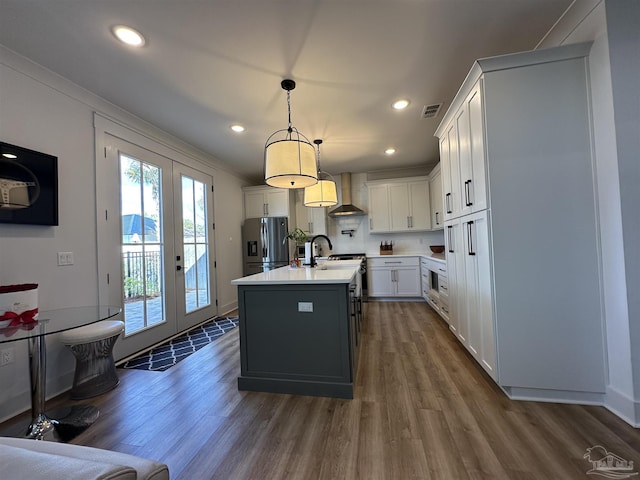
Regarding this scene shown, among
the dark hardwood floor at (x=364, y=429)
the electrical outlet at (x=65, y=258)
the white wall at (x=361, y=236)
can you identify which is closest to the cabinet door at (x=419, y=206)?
the white wall at (x=361, y=236)

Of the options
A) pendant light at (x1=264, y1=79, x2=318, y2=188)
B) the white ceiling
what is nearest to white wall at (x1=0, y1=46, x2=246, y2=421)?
the white ceiling

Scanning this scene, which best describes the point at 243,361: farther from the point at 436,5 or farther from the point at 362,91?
the point at 436,5

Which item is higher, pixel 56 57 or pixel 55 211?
pixel 56 57

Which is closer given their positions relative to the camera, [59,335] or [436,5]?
[436,5]

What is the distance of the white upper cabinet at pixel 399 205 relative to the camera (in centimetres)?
510

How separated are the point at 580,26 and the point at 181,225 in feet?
13.9

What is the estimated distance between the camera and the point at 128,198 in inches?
115

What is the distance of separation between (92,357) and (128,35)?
2444 mm

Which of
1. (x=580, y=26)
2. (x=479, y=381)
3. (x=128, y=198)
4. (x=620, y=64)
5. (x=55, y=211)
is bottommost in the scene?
(x=479, y=381)

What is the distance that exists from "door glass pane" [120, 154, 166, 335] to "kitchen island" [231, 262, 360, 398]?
1.55 m

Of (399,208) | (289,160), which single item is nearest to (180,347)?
(289,160)

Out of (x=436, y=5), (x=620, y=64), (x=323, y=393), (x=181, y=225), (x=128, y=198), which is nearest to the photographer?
(x=620, y=64)

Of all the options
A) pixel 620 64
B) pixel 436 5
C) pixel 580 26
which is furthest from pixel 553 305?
pixel 436 5

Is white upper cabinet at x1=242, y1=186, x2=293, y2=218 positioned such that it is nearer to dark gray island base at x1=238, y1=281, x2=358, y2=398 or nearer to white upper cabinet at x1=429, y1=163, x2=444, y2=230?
white upper cabinet at x1=429, y1=163, x2=444, y2=230
